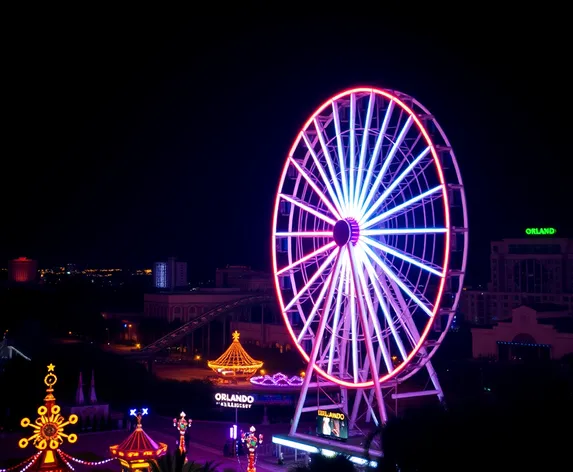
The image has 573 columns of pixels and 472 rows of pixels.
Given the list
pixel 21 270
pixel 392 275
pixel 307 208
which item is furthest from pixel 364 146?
pixel 21 270

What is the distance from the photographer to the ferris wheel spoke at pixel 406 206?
2991 cm

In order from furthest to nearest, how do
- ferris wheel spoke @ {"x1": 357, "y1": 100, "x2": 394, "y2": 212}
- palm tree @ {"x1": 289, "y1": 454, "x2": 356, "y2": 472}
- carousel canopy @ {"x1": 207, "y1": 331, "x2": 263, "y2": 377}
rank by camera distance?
1. carousel canopy @ {"x1": 207, "y1": 331, "x2": 263, "y2": 377}
2. ferris wheel spoke @ {"x1": 357, "y1": 100, "x2": 394, "y2": 212}
3. palm tree @ {"x1": 289, "y1": 454, "x2": 356, "y2": 472}

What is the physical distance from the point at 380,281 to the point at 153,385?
95.5ft

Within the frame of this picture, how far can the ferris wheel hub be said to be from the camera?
32125 millimetres

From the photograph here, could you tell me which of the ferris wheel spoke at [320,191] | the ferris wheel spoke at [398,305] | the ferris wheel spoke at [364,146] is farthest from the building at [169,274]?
the ferris wheel spoke at [398,305]

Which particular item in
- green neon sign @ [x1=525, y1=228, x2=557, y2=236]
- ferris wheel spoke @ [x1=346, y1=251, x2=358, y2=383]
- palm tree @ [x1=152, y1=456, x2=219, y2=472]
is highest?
green neon sign @ [x1=525, y1=228, x2=557, y2=236]

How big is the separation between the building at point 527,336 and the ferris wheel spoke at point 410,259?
39015mm

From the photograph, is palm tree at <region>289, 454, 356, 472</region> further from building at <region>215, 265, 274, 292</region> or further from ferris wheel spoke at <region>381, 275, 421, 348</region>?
building at <region>215, 265, 274, 292</region>

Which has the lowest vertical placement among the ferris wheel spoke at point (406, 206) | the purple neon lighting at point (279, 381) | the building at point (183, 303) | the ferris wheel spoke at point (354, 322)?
the purple neon lighting at point (279, 381)

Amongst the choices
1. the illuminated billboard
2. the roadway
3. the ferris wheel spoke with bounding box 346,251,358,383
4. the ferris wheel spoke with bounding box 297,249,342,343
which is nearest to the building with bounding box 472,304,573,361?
the illuminated billboard

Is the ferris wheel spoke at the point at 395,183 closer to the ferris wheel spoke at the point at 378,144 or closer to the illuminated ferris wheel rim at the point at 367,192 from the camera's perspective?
the illuminated ferris wheel rim at the point at 367,192

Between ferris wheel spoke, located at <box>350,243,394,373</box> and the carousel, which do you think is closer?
the carousel

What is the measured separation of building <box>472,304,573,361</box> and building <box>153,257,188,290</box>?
7874 cm

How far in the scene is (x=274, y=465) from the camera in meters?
36.1
